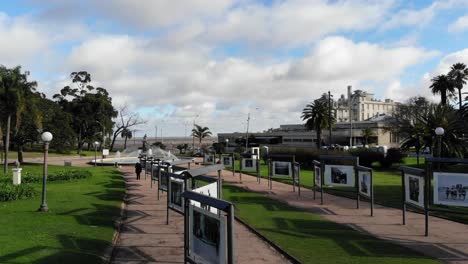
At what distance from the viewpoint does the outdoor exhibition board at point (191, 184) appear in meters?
11.3

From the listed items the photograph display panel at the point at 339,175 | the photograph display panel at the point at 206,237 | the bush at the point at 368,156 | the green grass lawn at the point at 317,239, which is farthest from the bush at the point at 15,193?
the bush at the point at 368,156

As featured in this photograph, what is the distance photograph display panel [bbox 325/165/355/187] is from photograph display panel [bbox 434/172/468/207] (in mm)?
6932

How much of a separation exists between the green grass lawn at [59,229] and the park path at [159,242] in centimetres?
52

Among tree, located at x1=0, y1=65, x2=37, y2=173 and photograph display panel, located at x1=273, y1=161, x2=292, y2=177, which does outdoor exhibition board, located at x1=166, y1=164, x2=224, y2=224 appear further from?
tree, located at x1=0, y1=65, x2=37, y2=173

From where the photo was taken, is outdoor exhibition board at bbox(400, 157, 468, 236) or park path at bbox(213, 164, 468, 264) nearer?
park path at bbox(213, 164, 468, 264)

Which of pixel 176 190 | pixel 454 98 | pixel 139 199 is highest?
pixel 454 98

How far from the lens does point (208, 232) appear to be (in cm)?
714

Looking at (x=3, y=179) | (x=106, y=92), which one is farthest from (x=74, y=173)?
(x=106, y=92)

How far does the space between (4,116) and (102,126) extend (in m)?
49.7

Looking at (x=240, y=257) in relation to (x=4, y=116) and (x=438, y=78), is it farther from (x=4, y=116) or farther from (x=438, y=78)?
(x=438, y=78)

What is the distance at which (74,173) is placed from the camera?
30.9m

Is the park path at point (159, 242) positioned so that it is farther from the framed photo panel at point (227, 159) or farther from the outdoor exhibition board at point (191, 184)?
the framed photo panel at point (227, 159)

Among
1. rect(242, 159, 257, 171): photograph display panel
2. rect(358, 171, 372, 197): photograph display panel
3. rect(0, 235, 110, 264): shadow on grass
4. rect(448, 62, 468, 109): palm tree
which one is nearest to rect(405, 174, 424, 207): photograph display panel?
rect(358, 171, 372, 197): photograph display panel

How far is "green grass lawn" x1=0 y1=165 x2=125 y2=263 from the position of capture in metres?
9.82
